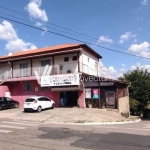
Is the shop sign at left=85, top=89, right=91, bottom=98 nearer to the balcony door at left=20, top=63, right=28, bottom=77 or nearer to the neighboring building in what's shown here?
the neighboring building

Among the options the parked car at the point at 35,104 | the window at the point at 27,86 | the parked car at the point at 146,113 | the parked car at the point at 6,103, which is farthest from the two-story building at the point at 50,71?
the parked car at the point at 146,113

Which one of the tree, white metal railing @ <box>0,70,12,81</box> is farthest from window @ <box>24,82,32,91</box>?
the tree

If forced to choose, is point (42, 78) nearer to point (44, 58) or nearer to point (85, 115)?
point (44, 58)

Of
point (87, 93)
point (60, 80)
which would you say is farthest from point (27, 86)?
point (87, 93)

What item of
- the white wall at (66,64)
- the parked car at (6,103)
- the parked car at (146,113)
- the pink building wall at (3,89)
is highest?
the white wall at (66,64)

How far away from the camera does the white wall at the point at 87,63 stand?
91.6 feet

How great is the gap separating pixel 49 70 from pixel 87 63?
4.96 m

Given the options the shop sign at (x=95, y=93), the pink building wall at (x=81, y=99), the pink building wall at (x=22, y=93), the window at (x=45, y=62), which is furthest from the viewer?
the window at (x=45, y=62)

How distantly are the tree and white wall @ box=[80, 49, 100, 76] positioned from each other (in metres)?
5.19

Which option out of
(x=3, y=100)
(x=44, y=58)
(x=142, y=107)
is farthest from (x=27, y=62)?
(x=142, y=107)

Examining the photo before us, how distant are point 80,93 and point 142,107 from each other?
11321 mm

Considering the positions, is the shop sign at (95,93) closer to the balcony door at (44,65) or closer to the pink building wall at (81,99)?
the pink building wall at (81,99)

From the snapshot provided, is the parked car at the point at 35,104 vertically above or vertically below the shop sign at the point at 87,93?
below

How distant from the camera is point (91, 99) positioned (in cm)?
2619
